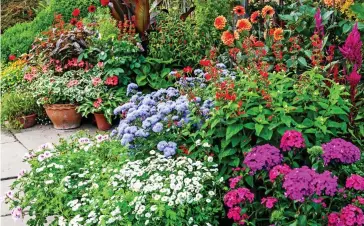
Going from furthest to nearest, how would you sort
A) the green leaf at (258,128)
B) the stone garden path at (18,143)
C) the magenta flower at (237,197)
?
the stone garden path at (18,143) < the green leaf at (258,128) < the magenta flower at (237,197)

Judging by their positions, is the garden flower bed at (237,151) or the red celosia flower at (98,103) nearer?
the garden flower bed at (237,151)

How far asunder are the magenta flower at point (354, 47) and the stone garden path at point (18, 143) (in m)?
2.48

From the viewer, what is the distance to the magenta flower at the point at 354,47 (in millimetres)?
3816

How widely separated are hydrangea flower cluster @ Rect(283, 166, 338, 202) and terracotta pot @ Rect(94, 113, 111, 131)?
3530mm

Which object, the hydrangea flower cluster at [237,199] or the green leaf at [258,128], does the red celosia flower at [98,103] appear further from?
the hydrangea flower cluster at [237,199]

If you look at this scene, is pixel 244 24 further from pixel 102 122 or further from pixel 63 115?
pixel 63 115

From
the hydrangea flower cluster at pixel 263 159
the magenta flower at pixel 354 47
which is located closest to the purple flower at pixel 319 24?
the magenta flower at pixel 354 47

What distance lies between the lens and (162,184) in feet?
10.9

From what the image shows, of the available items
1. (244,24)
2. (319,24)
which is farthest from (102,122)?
(319,24)

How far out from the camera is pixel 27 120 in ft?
21.4

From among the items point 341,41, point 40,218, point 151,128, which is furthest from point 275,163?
point 341,41

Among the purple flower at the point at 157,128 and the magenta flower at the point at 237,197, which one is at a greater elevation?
the purple flower at the point at 157,128

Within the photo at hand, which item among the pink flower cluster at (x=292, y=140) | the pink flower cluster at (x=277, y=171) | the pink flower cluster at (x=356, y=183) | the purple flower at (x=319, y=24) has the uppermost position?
the purple flower at (x=319, y=24)

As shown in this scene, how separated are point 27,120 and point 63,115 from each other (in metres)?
0.54
